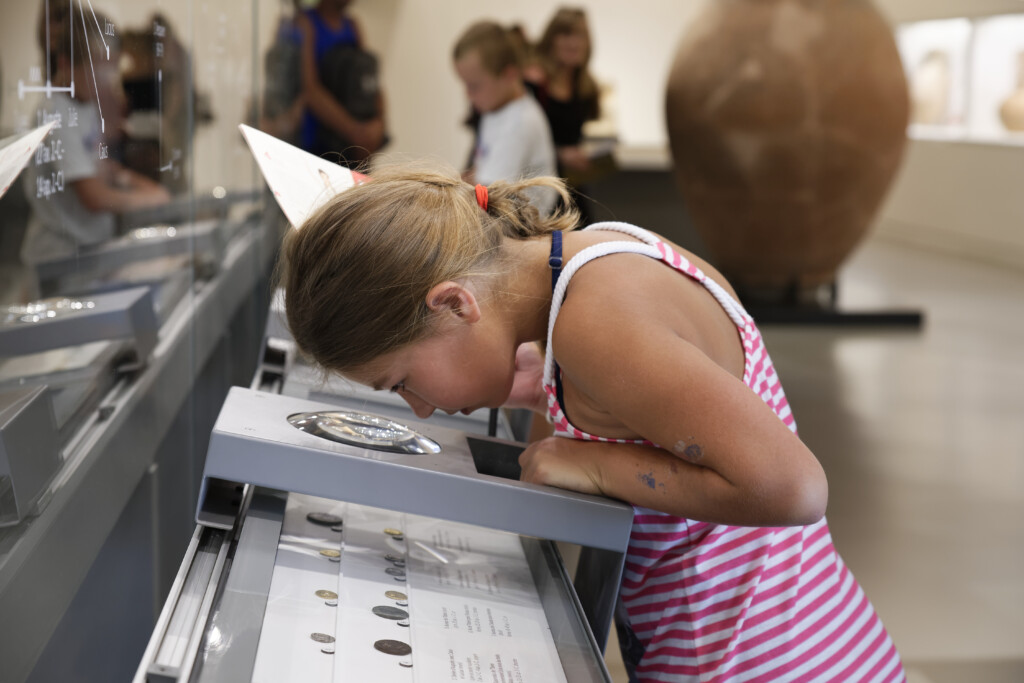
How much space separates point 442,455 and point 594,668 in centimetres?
24

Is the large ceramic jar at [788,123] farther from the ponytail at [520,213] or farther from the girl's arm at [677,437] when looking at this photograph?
the girl's arm at [677,437]

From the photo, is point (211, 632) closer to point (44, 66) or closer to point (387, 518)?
point (387, 518)

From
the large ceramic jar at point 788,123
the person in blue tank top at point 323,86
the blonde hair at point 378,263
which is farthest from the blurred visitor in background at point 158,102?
the large ceramic jar at point 788,123

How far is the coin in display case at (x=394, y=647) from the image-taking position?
725 mm

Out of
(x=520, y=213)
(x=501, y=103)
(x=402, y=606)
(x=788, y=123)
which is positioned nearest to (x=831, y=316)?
(x=788, y=123)

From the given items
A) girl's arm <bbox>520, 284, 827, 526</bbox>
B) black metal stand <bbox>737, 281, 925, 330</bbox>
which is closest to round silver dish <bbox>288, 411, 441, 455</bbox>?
girl's arm <bbox>520, 284, 827, 526</bbox>

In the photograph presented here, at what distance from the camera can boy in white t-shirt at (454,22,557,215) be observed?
3258 millimetres

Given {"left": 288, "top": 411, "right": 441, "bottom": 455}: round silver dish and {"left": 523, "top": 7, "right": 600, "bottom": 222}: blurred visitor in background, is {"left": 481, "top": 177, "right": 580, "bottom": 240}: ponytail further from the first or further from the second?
{"left": 523, "top": 7, "right": 600, "bottom": 222}: blurred visitor in background

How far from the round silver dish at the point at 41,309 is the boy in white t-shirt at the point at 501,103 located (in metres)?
2.15

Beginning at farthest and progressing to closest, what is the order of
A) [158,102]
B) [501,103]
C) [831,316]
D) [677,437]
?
[831,316] < [501,103] < [158,102] < [677,437]

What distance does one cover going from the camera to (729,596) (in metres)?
1.01

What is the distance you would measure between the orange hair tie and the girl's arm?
176 millimetres

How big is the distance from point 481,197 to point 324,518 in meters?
0.35

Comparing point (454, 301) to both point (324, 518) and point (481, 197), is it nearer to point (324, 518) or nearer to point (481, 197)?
point (481, 197)
